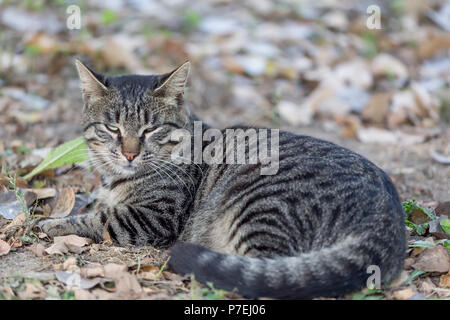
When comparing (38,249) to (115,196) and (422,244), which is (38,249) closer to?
(115,196)

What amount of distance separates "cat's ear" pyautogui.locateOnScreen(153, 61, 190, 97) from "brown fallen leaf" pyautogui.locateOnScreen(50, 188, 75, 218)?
3.24 feet

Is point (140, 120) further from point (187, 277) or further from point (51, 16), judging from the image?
point (51, 16)

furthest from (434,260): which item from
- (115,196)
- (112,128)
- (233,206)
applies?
(112,128)

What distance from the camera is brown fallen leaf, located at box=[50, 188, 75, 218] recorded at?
3.80 m

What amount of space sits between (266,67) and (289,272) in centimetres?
489

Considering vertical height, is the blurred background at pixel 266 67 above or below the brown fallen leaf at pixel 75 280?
above

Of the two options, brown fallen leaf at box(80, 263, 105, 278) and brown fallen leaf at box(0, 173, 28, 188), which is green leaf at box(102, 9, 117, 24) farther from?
brown fallen leaf at box(80, 263, 105, 278)

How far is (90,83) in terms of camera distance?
12.3ft

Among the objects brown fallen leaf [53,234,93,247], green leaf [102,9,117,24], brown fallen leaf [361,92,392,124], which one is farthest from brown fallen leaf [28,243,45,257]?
green leaf [102,9,117,24]

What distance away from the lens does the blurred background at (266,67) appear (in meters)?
5.44

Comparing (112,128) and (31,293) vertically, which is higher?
(112,128)

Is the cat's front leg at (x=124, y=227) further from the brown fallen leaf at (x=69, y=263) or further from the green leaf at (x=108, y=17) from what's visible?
the green leaf at (x=108, y=17)

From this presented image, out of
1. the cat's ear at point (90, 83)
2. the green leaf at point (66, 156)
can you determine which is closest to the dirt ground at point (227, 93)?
the green leaf at point (66, 156)
